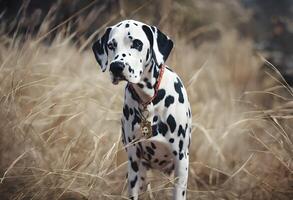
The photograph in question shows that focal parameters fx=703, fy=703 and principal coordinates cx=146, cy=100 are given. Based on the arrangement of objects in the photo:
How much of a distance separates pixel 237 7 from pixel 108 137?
3.64m

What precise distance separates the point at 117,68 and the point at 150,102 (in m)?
0.26

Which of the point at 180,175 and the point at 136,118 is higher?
the point at 136,118

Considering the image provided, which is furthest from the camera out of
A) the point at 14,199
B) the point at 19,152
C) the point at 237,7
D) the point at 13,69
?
the point at 237,7

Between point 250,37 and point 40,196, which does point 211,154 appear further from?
point 250,37

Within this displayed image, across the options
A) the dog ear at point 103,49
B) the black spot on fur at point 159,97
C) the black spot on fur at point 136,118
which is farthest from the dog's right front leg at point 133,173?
the dog ear at point 103,49

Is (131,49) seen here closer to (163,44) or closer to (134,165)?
(163,44)

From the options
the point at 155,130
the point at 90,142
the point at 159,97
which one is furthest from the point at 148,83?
the point at 90,142

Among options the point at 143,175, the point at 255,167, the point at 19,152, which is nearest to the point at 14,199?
the point at 19,152

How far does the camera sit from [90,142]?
355 centimetres

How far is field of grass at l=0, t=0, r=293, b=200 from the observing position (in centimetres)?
318

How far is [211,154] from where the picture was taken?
400 cm

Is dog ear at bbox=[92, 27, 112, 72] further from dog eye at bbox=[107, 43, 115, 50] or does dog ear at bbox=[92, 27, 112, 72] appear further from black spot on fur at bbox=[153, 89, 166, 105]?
black spot on fur at bbox=[153, 89, 166, 105]

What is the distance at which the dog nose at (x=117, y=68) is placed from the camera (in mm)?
2441

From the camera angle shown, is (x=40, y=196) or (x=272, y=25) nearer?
(x=40, y=196)
